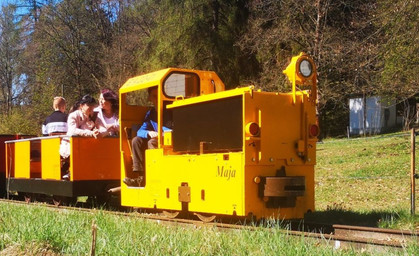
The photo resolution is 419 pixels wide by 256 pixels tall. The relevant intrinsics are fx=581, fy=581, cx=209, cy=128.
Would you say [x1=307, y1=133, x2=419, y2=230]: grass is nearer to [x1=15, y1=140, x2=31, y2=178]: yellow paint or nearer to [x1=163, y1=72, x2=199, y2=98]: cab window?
[x1=163, y1=72, x2=199, y2=98]: cab window

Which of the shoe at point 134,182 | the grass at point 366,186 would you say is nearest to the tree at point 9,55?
the grass at point 366,186

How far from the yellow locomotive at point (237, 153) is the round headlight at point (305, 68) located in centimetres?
1

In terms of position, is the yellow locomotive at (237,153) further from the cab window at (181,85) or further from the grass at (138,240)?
the grass at (138,240)

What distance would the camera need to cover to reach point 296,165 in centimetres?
743

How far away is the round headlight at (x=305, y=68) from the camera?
25.1ft

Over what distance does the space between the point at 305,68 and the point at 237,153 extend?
1646mm

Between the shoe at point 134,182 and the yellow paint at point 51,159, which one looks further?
the yellow paint at point 51,159

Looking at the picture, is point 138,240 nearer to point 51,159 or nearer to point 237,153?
point 237,153

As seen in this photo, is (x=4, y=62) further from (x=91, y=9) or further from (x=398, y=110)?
(x=398, y=110)

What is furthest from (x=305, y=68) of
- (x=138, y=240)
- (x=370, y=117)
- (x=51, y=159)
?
(x=370, y=117)

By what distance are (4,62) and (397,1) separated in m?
43.5

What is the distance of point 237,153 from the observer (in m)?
6.92

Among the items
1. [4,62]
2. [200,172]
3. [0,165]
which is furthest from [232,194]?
[4,62]

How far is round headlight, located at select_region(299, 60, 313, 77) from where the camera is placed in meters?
7.66
